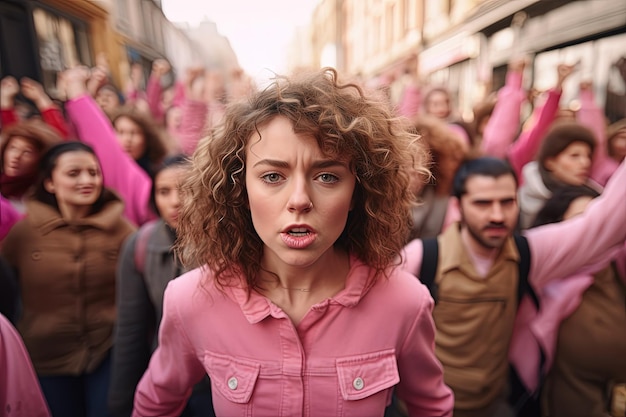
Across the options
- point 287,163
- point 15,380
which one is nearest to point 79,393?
point 15,380

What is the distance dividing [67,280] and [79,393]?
523 millimetres

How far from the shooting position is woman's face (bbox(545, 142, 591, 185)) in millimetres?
2277

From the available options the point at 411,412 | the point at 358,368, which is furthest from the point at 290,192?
the point at 411,412

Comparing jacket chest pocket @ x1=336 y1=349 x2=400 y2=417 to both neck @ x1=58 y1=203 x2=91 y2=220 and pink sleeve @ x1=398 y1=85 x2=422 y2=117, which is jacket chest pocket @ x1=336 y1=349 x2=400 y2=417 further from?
pink sleeve @ x1=398 y1=85 x2=422 y2=117

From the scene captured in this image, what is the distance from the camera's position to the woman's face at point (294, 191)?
0.82 m

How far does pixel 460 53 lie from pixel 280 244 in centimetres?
1048

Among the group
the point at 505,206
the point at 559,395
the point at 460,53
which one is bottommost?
the point at 559,395

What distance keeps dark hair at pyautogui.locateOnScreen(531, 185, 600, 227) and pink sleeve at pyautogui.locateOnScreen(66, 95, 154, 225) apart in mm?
→ 2146

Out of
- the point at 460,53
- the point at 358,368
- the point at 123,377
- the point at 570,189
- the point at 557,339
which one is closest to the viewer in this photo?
the point at 358,368

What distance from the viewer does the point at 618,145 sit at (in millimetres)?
2547

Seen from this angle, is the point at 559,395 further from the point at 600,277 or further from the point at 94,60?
the point at 94,60

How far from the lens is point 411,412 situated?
1.17 metres

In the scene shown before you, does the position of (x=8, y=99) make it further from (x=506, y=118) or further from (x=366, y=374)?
(x=506, y=118)

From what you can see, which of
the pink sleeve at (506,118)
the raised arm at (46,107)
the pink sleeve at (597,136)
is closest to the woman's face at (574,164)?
the pink sleeve at (597,136)
